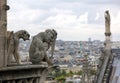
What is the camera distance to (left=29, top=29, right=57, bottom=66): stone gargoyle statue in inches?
308

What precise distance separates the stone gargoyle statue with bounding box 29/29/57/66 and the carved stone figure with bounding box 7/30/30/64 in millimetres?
Result: 189

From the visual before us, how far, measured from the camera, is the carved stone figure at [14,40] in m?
7.55

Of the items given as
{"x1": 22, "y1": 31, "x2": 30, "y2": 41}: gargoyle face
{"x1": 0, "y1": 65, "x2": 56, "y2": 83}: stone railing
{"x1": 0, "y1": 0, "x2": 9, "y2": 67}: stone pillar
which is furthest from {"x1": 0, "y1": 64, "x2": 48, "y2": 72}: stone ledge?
{"x1": 22, "y1": 31, "x2": 30, "y2": 41}: gargoyle face

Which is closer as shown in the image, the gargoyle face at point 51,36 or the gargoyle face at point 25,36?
the gargoyle face at point 25,36

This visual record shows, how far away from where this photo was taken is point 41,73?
7773mm

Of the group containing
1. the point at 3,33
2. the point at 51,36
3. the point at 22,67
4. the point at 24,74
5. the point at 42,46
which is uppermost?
the point at 3,33

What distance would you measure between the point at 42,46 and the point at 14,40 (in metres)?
0.50

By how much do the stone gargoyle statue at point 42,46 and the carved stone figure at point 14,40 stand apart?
19 centimetres

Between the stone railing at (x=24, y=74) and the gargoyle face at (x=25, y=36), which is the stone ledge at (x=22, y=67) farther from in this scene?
the gargoyle face at (x=25, y=36)

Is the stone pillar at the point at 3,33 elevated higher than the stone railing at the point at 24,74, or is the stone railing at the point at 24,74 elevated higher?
the stone pillar at the point at 3,33

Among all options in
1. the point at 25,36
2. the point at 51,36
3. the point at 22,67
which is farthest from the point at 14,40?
the point at 51,36

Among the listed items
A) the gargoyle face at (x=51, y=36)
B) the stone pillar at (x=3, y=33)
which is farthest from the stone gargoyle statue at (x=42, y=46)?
the stone pillar at (x=3, y=33)

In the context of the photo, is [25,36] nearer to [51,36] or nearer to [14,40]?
[14,40]

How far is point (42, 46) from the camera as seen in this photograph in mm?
7965
